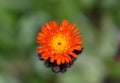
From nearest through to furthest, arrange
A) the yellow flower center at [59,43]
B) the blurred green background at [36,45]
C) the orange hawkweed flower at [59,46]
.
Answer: the orange hawkweed flower at [59,46] → the yellow flower center at [59,43] → the blurred green background at [36,45]

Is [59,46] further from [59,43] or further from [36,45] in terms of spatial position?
[36,45]

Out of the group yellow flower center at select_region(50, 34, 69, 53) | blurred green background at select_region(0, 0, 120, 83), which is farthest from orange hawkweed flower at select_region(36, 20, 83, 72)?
blurred green background at select_region(0, 0, 120, 83)

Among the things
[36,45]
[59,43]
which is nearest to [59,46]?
[59,43]

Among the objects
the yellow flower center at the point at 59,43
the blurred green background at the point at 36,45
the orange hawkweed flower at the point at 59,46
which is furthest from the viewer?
the blurred green background at the point at 36,45

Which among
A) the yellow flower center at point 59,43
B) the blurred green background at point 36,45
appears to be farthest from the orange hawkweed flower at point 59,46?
the blurred green background at point 36,45

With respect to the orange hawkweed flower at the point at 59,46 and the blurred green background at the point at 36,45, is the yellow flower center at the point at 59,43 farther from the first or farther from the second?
the blurred green background at the point at 36,45
